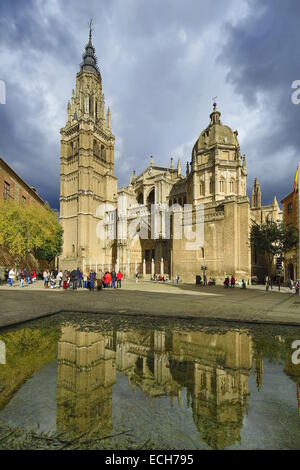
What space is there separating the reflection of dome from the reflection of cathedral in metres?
35.3

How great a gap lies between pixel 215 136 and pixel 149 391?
128 feet

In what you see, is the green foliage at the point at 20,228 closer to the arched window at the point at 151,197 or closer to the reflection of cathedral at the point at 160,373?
the reflection of cathedral at the point at 160,373

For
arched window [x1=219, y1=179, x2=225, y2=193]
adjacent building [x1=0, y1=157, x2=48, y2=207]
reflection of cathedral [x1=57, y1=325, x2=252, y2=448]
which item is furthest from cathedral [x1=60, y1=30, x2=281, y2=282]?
reflection of cathedral [x1=57, y1=325, x2=252, y2=448]

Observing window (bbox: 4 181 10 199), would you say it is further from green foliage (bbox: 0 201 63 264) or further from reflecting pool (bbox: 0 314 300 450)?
reflecting pool (bbox: 0 314 300 450)

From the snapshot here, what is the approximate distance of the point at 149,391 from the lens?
9.64ft

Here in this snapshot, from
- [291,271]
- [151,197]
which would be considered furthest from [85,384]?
[151,197]

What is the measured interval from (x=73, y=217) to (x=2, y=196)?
24.0 metres

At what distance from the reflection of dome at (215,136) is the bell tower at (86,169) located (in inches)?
970

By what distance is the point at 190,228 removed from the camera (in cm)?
3100

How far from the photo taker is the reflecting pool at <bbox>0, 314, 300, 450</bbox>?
6.76 ft

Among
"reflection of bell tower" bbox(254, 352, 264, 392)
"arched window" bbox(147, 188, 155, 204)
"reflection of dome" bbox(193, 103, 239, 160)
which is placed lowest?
"reflection of bell tower" bbox(254, 352, 264, 392)

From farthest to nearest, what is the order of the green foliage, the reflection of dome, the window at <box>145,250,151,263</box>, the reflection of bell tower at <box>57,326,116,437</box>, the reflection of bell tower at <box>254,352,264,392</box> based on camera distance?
the window at <box>145,250,151,263</box>
the reflection of dome
the green foliage
the reflection of bell tower at <box>254,352,264,392</box>
the reflection of bell tower at <box>57,326,116,437</box>

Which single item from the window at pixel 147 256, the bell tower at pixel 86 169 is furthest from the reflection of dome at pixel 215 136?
the bell tower at pixel 86 169

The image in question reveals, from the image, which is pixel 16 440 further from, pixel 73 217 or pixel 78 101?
pixel 78 101
